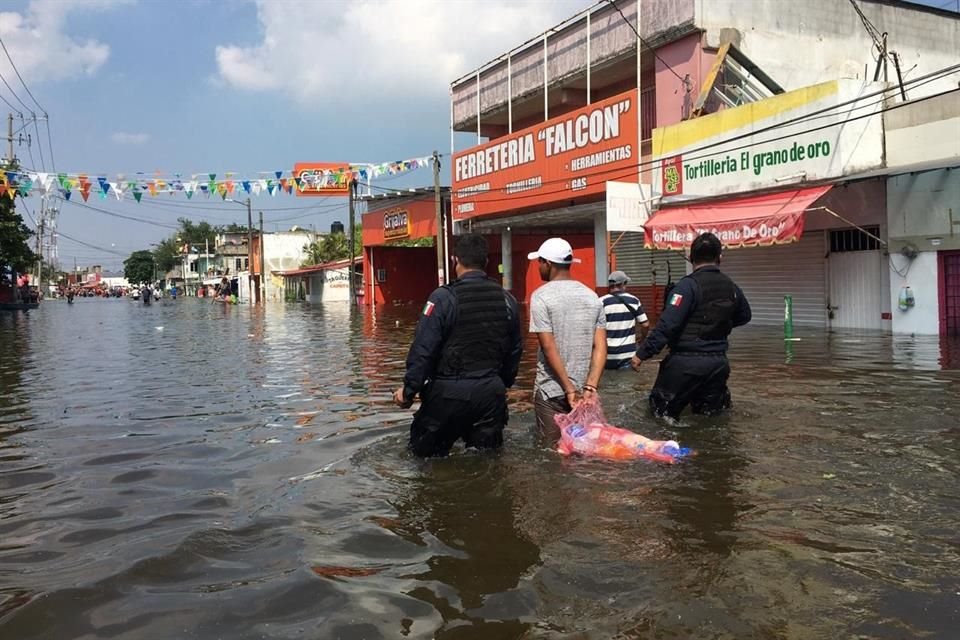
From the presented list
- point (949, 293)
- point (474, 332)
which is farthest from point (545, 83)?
point (474, 332)

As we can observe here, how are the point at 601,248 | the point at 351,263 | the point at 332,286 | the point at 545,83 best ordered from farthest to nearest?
the point at 332,286, the point at 351,263, the point at 545,83, the point at 601,248

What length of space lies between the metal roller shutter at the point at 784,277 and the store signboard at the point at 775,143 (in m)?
1.91

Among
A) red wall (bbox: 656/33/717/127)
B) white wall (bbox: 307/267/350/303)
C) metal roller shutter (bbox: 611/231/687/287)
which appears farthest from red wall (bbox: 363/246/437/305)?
red wall (bbox: 656/33/717/127)

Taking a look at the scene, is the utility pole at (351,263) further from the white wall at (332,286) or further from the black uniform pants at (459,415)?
the black uniform pants at (459,415)

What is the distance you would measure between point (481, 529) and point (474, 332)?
121cm

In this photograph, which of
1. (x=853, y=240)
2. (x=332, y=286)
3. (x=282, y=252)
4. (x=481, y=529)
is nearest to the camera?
(x=481, y=529)

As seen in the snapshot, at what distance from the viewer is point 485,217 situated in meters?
29.5

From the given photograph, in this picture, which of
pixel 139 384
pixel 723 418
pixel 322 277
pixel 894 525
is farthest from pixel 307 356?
pixel 322 277

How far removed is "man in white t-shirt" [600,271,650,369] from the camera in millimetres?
7691

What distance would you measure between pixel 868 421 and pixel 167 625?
5.65 m

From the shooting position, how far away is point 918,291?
14.8 meters

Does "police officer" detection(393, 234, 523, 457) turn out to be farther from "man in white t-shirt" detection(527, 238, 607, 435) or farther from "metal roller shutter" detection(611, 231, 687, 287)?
"metal roller shutter" detection(611, 231, 687, 287)

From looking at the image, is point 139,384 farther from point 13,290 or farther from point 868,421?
point 13,290

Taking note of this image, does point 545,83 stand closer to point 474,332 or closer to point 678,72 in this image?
point 678,72
